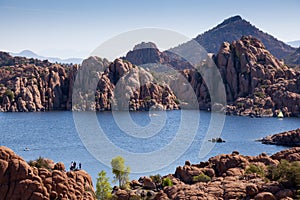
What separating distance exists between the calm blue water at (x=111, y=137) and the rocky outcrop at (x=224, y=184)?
12.8m

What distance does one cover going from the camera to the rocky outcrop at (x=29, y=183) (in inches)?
1725

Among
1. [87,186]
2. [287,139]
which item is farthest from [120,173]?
[287,139]

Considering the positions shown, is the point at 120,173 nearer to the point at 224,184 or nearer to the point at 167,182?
the point at 167,182

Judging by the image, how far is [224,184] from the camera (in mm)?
50812

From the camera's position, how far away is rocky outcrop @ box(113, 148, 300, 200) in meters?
47.2

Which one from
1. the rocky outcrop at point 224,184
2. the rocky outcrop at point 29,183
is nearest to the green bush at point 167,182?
the rocky outcrop at point 224,184

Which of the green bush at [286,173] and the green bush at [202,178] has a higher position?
the green bush at [286,173]

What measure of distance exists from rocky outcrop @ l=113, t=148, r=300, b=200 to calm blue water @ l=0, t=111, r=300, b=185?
12.8 meters

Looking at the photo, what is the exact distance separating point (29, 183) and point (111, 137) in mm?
87103

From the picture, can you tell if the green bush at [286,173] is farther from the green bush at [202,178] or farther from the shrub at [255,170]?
the green bush at [202,178]

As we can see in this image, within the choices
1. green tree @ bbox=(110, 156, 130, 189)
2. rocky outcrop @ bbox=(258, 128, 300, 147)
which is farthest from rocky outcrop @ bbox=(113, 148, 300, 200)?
rocky outcrop @ bbox=(258, 128, 300, 147)

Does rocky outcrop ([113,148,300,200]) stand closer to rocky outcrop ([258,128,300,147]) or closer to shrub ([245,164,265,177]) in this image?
shrub ([245,164,265,177])

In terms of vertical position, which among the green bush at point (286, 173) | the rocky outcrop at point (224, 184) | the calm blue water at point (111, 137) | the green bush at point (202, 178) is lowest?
the calm blue water at point (111, 137)

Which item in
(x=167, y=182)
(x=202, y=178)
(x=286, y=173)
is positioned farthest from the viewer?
(x=167, y=182)
